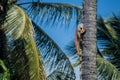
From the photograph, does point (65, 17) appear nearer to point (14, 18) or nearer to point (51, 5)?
point (51, 5)

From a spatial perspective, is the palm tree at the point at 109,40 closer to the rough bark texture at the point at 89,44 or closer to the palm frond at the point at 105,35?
the palm frond at the point at 105,35

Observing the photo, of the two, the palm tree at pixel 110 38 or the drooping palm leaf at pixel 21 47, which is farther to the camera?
the palm tree at pixel 110 38

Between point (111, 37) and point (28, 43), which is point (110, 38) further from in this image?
point (28, 43)

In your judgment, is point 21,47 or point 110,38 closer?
point 21,47

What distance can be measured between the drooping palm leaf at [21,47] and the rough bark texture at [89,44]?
332 cm

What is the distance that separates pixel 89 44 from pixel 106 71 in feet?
17.3

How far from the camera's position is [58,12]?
13562 millimetres

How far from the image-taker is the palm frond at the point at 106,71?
480 inches

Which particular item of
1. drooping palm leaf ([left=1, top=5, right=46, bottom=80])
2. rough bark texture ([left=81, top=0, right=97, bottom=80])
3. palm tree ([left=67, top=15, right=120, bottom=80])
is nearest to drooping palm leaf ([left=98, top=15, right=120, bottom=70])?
palm tree ([left=67, top=15, right=120, bottom=80])

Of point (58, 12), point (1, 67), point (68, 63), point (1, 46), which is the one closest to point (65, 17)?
point (58, 12)

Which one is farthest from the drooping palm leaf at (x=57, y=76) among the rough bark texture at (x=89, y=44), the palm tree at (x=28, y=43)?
the rough bark texture at (x=89, y=44)

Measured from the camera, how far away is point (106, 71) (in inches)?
484

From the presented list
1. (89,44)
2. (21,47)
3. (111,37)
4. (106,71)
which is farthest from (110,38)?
(89,44)

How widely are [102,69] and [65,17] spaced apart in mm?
2272
